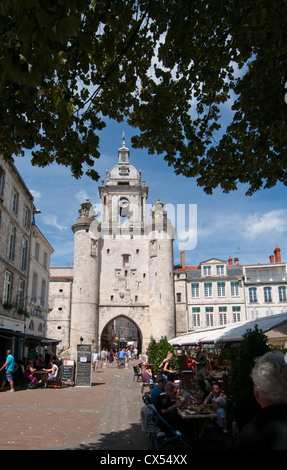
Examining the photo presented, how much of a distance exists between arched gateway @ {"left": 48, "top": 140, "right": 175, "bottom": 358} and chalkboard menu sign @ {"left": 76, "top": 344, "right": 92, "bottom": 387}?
2138cm

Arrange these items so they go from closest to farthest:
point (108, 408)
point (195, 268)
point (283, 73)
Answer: point (283, 73)
point (108, 408)
point (195, 268)

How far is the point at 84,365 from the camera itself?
1510 centimetres

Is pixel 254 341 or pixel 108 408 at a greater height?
pixel 254 341

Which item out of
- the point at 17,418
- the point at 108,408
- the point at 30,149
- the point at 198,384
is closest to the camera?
the point at 30,149

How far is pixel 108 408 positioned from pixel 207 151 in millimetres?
6870

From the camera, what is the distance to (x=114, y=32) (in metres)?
5.40

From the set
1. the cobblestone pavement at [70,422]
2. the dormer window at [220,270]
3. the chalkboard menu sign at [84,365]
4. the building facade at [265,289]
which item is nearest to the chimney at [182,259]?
the dormer window at [220,270]

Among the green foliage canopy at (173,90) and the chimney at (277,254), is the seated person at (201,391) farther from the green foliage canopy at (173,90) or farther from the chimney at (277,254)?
the chimney at (277,254)

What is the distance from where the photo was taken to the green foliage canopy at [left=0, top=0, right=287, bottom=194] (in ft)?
15.7

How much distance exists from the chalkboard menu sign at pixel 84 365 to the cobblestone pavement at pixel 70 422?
2402mm

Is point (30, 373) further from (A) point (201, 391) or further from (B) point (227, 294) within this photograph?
(B) point (227, 294)

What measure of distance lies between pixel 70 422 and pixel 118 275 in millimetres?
32128

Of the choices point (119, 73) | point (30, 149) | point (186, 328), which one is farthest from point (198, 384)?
point (186, 328)

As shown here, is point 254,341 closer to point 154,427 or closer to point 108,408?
point 154,427
